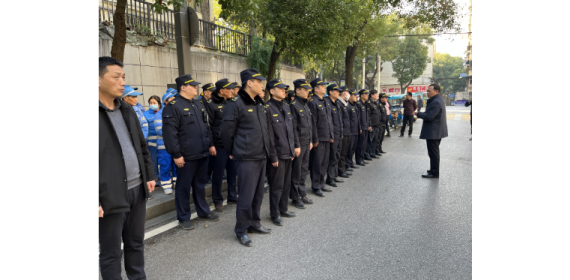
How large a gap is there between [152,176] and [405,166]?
7510mm

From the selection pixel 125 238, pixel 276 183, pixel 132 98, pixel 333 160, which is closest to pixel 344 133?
pixel 333 160

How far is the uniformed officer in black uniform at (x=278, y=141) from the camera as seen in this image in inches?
189

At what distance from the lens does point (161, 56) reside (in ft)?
34.3

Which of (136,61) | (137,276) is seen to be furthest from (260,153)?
(136,61)

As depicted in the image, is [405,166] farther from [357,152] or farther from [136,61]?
[136,61]

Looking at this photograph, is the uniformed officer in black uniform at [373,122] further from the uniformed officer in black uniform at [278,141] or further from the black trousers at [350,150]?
the uniformed officer in black uniform at [278,141]

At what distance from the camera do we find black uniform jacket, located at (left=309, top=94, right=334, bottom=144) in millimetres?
6766

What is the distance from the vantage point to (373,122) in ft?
34.4

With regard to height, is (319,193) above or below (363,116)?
below

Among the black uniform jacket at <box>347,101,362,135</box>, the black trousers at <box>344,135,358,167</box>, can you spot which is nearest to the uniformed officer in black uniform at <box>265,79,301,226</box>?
the black uniform jacket at <box>347,101,362,135</box>

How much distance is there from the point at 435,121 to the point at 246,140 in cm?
522

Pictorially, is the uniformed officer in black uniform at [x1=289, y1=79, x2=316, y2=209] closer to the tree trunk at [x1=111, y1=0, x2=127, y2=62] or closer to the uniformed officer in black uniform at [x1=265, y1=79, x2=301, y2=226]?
the uniformed officer in black uniform at [x1=265, y1=79, x2=301, y2=226]

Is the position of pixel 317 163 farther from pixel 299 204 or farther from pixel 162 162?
pixel 162 162

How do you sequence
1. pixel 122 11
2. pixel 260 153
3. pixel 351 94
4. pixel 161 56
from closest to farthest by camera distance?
pixel 260 153 → pixel 122 11 → pixel 351 94 → pixel 161 56
